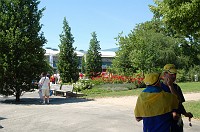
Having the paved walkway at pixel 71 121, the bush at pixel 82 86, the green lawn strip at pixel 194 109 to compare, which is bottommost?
the paved walkway at pixel 71 121

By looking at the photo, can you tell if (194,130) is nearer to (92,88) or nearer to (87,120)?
(87,120)

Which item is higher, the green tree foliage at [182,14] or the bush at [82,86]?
the green tree foliage at [182,14]

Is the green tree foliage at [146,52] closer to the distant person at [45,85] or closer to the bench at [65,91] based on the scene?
the bench at [65,91]

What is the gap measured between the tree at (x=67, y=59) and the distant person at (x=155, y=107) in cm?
3508

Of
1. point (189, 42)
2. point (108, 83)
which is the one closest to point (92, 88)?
point (108, 83)

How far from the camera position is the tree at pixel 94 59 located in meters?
56.7

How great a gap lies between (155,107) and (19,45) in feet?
45.3

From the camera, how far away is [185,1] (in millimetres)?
14617

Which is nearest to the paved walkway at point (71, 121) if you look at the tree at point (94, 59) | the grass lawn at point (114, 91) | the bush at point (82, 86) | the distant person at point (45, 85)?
the distant person at point (45, 85)

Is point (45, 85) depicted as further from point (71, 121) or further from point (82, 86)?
point (82, 86)

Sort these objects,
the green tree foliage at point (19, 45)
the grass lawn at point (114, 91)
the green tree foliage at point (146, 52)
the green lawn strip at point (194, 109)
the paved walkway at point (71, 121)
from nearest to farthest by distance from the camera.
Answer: the paved walkway at point (71, 121) < the green lawn strip at point (194, 109) < the green tree foliage at point (19, 45) < the grass lawn at point (114, 91) < the green tree foliage at point (146, 52)

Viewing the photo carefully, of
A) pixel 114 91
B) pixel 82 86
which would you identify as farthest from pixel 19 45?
pixel 114 91

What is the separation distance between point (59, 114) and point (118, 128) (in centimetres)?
357

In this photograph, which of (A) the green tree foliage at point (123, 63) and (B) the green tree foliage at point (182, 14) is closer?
(B) the green tree foliage at point (182, 14)
